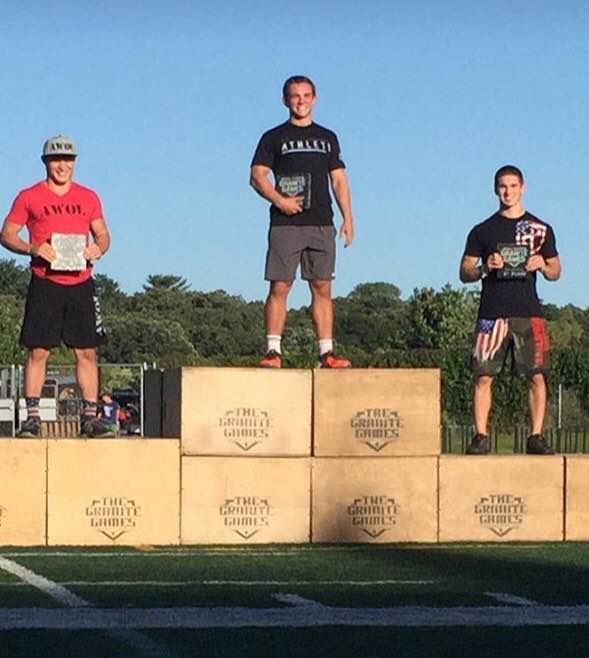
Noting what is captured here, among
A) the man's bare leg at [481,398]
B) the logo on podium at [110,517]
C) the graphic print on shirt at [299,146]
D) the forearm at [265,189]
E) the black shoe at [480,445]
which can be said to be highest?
the graphic print on shirt at [299,146]

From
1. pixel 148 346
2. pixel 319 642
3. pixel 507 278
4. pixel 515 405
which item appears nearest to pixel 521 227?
pixel 507 278

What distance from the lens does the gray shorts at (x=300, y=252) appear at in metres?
12.2

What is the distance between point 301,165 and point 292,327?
5920 centimetres

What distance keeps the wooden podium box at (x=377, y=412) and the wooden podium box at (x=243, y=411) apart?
0.13 m

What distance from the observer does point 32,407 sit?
40.5 ft

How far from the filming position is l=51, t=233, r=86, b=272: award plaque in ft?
38.7

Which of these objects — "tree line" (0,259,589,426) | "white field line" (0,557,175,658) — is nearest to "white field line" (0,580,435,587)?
"white field line" (0,557,175,658)

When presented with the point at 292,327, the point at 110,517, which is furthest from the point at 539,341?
the point at 292,327

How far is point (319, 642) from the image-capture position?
23.3 feet

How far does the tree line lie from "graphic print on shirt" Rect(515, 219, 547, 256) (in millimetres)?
25826

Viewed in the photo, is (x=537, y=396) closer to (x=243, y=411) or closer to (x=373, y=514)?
(x=373, y=514)

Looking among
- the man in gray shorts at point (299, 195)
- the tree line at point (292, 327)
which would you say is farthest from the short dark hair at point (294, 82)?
the tree line at point (292, 327)

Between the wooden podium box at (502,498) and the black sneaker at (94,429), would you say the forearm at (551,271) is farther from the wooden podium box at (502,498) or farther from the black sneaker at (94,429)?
the black sneaker at (94,429)

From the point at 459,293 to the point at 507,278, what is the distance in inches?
2339
